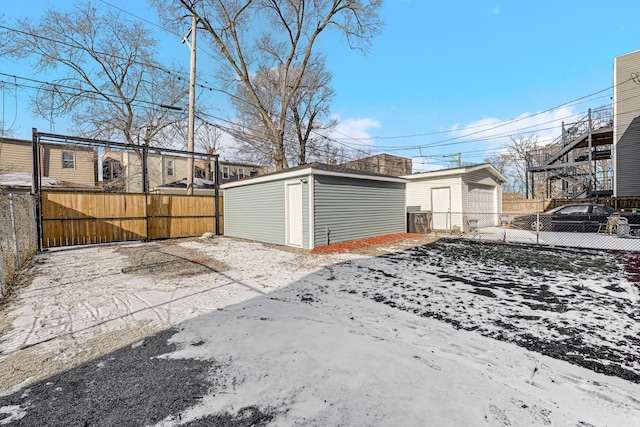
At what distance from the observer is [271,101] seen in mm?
20641

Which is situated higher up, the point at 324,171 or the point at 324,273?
the point at 324,171

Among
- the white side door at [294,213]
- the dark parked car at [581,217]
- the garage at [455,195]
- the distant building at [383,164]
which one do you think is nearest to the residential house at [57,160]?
the white side door at [294,213]

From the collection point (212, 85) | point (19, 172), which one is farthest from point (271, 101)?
point (19, 172)

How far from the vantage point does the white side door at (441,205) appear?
1420cm

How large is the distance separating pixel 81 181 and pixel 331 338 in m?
24.8

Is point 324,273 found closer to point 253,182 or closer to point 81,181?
point 253,182

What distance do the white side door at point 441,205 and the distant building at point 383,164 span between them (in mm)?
12636

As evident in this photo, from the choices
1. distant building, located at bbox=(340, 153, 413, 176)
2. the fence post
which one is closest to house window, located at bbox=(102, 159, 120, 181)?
distant building, located at bbox=(340, 153, 413, 176)

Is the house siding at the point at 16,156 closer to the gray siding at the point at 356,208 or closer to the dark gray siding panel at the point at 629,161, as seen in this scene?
the gray siding at the point at 356,208

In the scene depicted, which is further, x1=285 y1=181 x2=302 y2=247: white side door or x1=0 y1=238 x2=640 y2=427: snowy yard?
x1=285 y1=181 x2=302 y2=247: white side door

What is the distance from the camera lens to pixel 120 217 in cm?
1134

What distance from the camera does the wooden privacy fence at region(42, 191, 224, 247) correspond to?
9906 millimetres

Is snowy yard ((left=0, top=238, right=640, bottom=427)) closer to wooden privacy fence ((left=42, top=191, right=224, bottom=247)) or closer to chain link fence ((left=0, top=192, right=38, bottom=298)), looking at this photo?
chain link fence ((left=0, top=192, right=38, bottom=298))

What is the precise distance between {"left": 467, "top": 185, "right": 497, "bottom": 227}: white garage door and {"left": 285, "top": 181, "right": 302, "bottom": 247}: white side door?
934 cm
